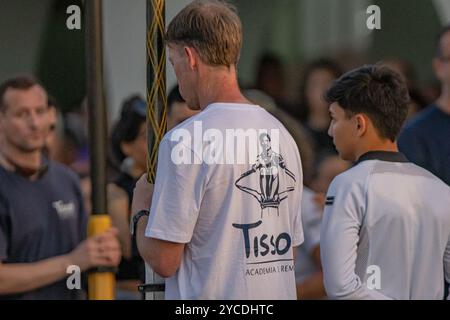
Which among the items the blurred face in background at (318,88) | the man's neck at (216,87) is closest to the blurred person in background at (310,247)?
the blurred face in background at (318,88)

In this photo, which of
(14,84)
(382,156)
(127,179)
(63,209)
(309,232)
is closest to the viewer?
(382,156)

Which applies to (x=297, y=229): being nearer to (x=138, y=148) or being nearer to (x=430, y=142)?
(x=430, y=142)

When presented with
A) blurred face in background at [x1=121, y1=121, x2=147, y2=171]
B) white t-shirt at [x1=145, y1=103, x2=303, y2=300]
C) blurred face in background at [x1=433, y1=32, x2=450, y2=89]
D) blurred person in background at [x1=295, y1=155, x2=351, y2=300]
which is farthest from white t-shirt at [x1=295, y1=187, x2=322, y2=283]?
white t-shirt at [x1=145, y1=103, x2=303, y2=300]

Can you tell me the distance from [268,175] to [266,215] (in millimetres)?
95

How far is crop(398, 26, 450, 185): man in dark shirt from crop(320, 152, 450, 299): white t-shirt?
0.64m

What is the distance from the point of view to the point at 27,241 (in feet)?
10.8

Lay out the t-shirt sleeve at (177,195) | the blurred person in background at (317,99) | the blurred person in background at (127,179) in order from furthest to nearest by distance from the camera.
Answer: the blurred person in background at (127,179) < the blurred person in background at (317,99) < the t-shirt sleeve at (177,195)

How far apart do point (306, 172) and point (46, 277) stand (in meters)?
1.11

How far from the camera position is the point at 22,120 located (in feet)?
11.4

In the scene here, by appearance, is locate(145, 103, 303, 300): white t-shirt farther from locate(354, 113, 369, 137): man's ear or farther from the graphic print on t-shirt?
locate(354, 113, 369, 137): man's ear

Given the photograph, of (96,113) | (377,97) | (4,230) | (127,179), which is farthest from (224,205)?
(127,179)

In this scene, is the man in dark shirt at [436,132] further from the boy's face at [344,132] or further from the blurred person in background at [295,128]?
the boy's face at [344,132]

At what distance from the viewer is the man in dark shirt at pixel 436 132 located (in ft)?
11.8
